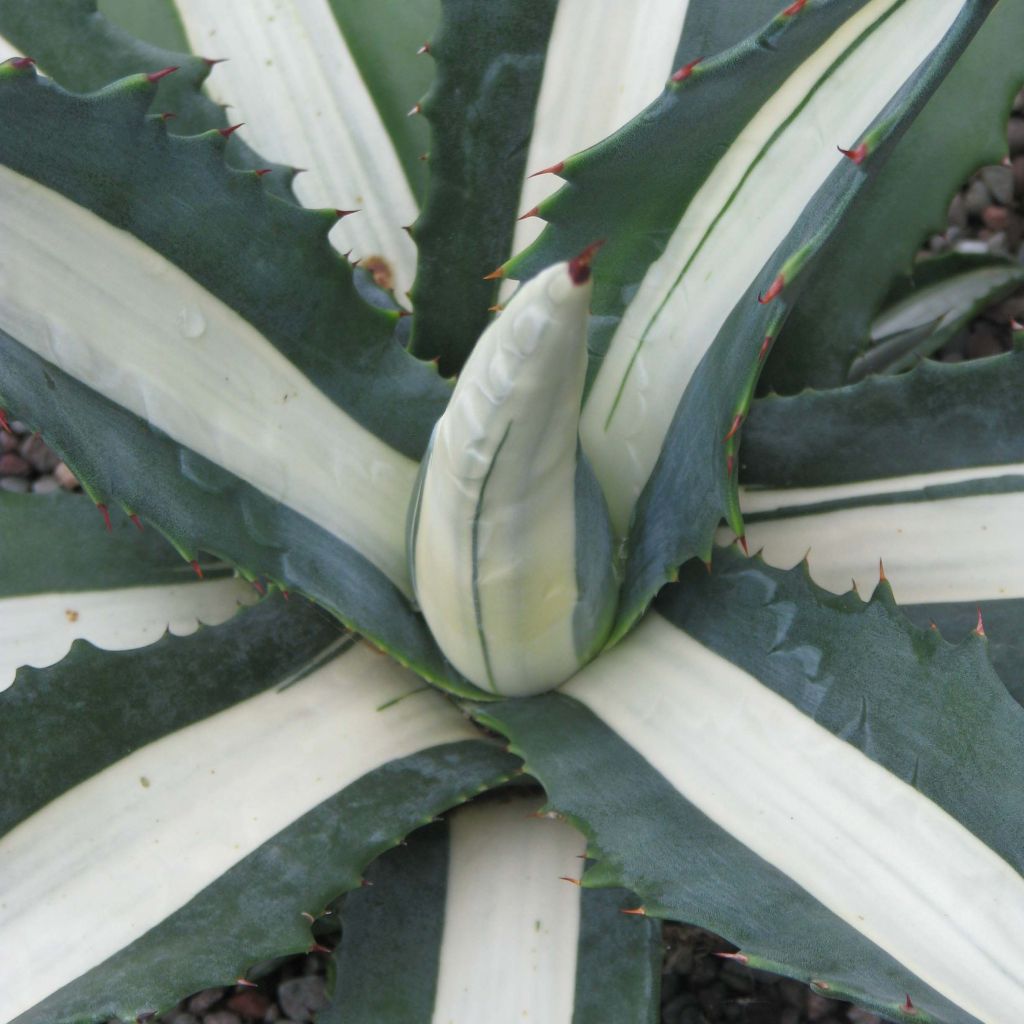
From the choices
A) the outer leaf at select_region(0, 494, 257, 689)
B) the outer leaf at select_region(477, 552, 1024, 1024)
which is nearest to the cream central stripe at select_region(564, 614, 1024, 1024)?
the outer leaf at select_region(477, 552, 1024, 1024)

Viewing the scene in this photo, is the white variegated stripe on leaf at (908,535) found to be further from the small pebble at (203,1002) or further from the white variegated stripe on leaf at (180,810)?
the small pebble at (203,1002)

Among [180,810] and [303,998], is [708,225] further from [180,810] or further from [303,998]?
[303,998]

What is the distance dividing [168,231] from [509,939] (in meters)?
0.56

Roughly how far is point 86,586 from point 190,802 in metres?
0.30

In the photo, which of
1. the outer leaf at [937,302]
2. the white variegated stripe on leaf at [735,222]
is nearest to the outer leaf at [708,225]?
the white variegated stripe on leaf at [735,222]

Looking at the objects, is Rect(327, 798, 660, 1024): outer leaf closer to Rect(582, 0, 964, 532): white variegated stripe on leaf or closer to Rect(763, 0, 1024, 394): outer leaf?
Rect(582, 0, 964, 532): white variegated stripe on leaf

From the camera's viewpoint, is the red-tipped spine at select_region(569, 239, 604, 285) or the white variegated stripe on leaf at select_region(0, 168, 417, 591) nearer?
the red-tipped spine at select_region(569, 239, 604, 285)

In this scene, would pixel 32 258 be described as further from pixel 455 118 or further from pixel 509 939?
pixel 509 939

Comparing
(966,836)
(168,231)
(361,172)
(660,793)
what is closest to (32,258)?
(168,231)

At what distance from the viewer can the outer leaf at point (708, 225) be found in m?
0.70

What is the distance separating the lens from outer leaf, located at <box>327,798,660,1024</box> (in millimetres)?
837

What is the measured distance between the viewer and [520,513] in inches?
26.7

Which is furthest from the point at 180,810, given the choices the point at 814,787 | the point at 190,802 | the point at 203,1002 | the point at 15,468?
A: the point at 15,468

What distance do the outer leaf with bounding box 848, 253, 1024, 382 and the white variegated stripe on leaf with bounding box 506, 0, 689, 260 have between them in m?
0.47
